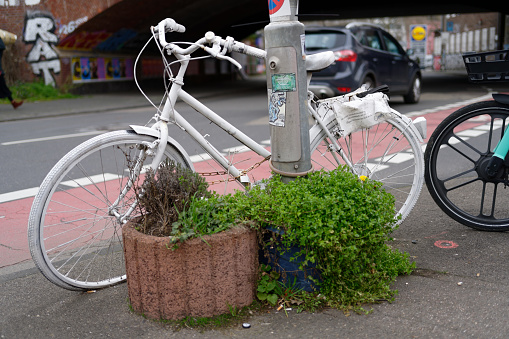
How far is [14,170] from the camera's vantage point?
7004 millimetres

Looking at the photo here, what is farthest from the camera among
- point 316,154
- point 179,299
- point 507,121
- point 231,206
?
point 507,121

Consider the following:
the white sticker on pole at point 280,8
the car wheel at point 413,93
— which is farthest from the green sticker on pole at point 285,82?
the car wheel at point 413,93

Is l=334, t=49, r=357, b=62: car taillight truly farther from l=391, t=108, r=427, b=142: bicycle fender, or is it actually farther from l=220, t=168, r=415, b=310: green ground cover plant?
l=220, t=168, r=415, b=310: green ground cover plant

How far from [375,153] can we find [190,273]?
6.58ft

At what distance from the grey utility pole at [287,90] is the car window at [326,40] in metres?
9.01

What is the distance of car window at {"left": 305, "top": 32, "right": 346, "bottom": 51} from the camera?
1201cm

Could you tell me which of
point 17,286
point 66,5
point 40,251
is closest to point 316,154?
point 40,251

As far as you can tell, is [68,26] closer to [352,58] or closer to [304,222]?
[352,58]

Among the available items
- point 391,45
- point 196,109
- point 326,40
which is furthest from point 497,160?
point 391,45

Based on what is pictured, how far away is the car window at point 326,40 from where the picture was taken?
1201cm

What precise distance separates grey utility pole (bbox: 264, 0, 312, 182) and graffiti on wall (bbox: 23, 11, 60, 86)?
60.9 feet

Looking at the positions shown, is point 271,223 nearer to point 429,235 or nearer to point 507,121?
point 429,235

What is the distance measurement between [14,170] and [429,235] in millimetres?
5137

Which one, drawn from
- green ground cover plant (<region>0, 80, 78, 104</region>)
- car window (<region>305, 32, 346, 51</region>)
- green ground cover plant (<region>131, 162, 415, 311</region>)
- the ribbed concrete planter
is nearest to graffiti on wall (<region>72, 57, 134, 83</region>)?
green ground cover plant (<region>0, 80, 78, 104</region>)
